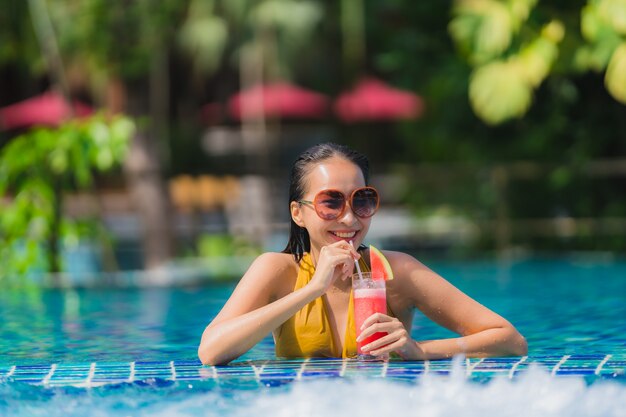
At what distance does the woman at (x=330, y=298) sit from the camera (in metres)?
4.30

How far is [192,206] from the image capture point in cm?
1712

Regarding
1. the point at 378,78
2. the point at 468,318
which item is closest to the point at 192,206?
the point at 468,318

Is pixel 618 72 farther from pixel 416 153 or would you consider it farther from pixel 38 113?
pixel 38 113

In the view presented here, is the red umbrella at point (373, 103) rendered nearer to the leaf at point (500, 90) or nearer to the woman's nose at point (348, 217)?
the leaf at point (500, 90)

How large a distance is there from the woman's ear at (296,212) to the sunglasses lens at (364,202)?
0.27 m

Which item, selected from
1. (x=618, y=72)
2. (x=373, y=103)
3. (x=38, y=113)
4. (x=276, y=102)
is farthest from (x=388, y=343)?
(x=373, y=103)

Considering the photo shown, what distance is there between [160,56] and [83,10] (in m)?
1.46

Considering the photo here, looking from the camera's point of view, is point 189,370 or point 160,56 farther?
point 160,56

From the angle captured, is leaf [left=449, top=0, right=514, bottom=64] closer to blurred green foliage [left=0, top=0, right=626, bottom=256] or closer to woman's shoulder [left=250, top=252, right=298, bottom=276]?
blurred green foliage [left=0, top=0, right=626, bottom=256]

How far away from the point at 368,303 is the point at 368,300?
0.03 feet

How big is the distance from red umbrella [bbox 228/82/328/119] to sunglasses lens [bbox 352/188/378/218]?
74.7 feet

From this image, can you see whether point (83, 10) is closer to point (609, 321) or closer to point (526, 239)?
point (526, 239)

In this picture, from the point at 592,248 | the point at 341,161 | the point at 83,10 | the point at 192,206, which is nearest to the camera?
the point at 341,161

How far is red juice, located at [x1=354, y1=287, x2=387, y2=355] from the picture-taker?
422cm
